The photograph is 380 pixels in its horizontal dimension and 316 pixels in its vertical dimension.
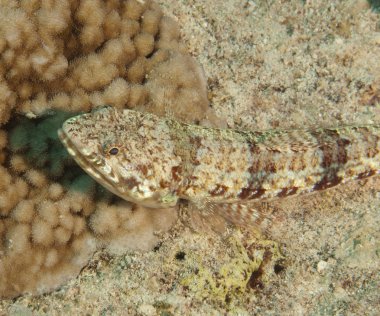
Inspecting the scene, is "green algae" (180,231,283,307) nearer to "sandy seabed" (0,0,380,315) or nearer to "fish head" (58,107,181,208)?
"sandy seabed" (0,0,380,315)

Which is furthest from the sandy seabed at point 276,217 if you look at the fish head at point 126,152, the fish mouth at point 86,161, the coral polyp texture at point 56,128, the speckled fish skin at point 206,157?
the fish mouth at point 86,161

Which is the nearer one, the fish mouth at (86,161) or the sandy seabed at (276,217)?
the fish mouth at (86,161)

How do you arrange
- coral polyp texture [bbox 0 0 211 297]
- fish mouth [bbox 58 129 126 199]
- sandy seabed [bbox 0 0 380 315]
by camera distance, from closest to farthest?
fish mouth [bbox 58 129 126 199] < coral polyp texture [bbox 0 0 211 297] < sandy seabed [bbox 0 0 380 315]

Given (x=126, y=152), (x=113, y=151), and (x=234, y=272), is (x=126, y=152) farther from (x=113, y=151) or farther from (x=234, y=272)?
(x=234, y=272)

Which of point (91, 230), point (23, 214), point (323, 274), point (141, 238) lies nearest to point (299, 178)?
point (323, 274)

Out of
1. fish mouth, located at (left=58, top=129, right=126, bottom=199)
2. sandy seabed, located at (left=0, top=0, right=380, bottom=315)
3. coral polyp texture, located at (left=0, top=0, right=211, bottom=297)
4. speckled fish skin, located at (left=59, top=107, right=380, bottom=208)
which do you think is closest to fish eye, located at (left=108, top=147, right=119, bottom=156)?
speckled fish skin, located at (left=59, top=107, right=380, bottom=208)

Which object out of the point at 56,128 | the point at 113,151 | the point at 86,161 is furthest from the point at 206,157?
the point at 56,128

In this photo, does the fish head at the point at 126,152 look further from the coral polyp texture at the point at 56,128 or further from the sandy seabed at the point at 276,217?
the sandy seabed at the point at 276,217
